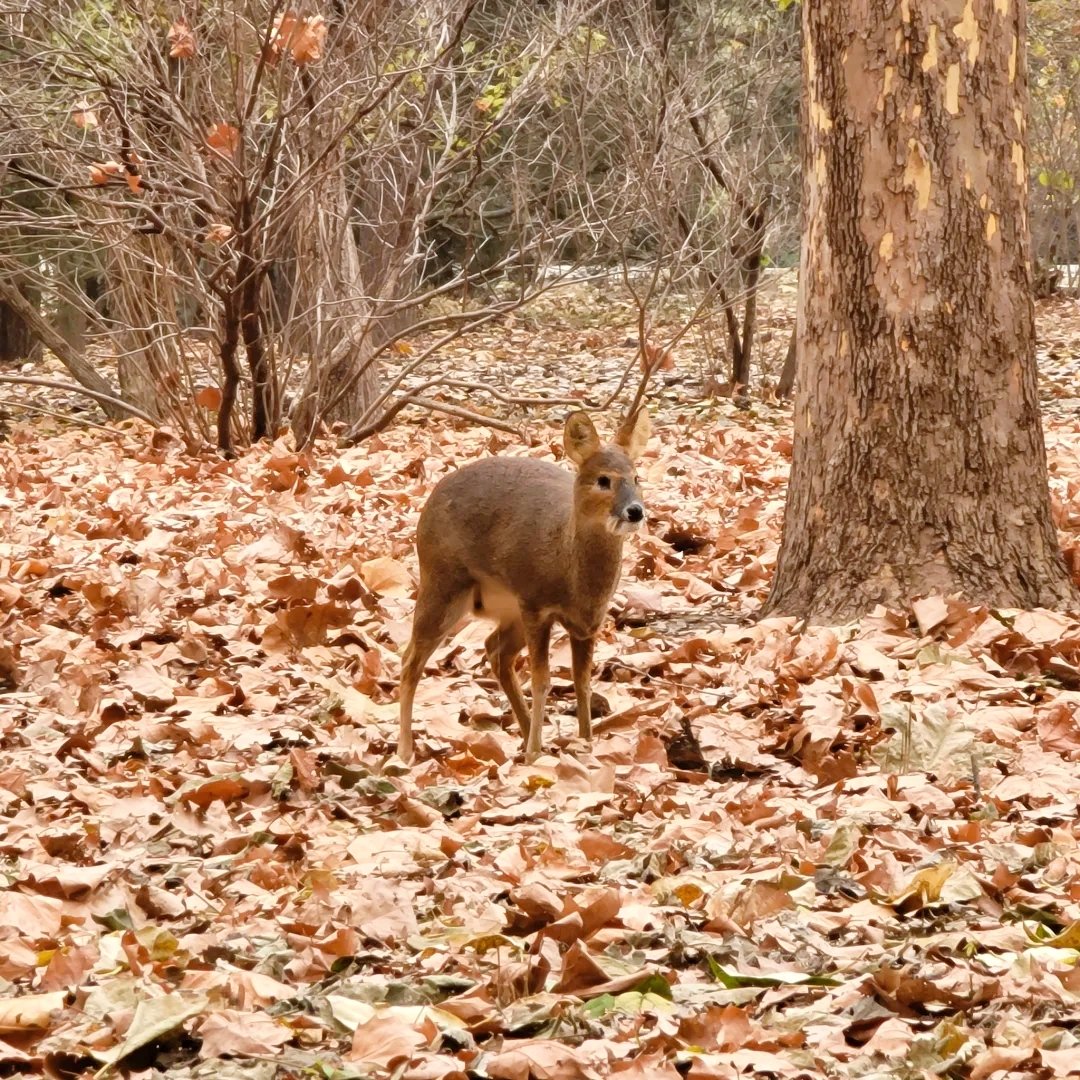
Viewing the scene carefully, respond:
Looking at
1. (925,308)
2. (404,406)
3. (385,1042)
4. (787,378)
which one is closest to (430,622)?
(925,308)

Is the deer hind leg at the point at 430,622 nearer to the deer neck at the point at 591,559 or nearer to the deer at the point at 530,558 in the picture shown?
the deer at the point at 530,558

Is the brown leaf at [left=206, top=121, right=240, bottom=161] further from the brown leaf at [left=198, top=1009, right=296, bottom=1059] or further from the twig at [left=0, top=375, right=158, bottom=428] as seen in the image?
Result: the brown leaf at [left=198, top=1009, right=296, bottom=1059]

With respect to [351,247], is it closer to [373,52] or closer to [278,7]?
[373,52]

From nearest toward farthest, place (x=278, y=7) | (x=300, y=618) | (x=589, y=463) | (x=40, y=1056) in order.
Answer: (x=40, y=1056), (x=589, y=463), (x=300, y=618), (x=278, y=7)

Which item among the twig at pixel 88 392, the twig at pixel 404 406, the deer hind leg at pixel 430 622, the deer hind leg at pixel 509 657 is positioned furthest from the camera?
the twig at pixel 88 392

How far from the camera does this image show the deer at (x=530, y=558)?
19.1 ft

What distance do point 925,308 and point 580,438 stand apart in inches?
59.3

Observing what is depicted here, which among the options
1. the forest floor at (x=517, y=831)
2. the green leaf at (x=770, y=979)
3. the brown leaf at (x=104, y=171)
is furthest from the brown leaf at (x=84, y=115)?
the green leaf at (x=770, y=979)

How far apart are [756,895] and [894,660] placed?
7.31ft

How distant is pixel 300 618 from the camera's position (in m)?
7.04

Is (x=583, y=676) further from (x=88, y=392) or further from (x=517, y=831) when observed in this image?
(x=88, y=392)

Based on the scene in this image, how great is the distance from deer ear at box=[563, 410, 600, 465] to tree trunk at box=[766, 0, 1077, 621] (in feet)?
4.09

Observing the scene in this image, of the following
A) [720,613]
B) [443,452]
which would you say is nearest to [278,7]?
[443,452]

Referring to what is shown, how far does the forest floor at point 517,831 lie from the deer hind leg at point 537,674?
14cm
